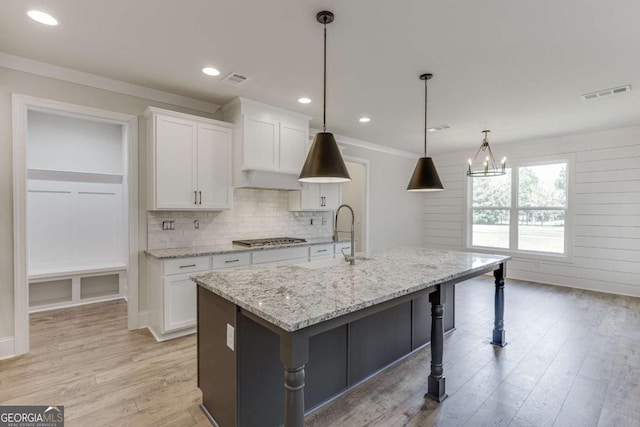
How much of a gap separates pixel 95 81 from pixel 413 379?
4012mm

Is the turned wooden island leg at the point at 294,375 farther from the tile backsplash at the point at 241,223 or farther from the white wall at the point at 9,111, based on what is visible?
the white wall at the point at 9,111

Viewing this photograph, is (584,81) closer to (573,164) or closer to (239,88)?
(573,164)

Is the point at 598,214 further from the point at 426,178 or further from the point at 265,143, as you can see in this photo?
the point at 265,143

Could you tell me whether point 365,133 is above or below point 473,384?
above

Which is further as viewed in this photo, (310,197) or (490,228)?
(490,228)

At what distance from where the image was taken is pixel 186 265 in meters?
3.23

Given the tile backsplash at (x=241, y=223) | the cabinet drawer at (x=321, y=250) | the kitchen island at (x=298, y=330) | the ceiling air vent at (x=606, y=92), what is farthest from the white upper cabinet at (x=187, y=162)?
the ceiling air vent at (x=606, y=92)

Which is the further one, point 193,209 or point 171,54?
point 193,209

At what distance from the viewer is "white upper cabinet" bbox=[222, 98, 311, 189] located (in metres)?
3.73

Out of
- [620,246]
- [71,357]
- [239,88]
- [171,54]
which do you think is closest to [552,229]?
[620,246]

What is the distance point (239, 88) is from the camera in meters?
3.39

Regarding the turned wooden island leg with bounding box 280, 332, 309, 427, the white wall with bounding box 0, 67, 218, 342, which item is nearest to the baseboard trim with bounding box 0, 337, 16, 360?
the white wall with bounding box 0, 67, 218, 342

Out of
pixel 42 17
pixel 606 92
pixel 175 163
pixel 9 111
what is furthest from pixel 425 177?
pixel 9 111

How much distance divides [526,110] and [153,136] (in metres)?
4.55
